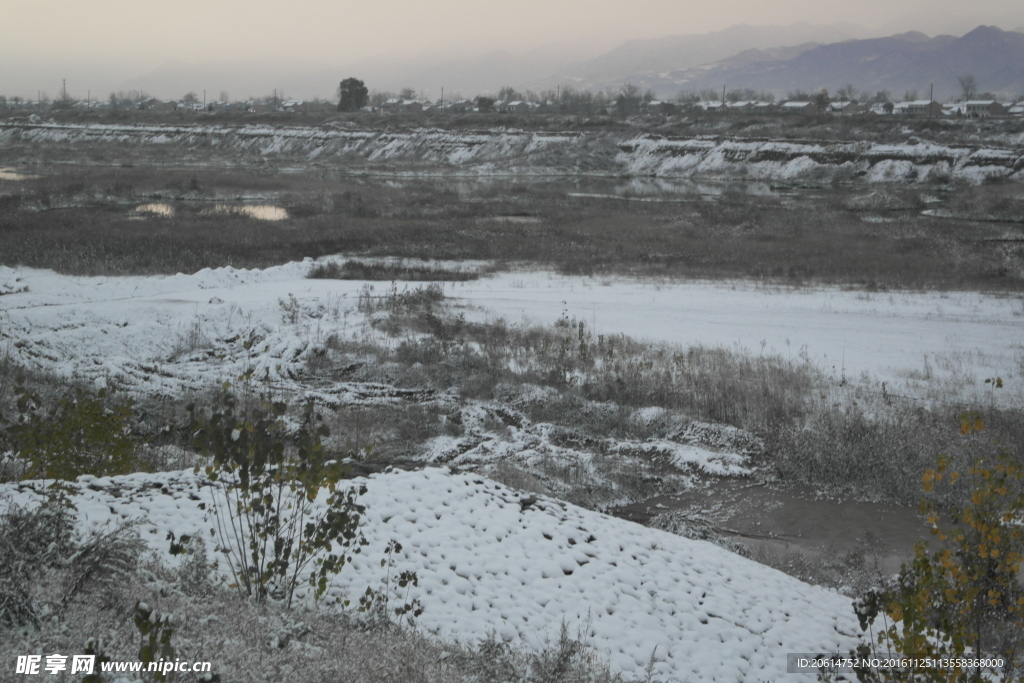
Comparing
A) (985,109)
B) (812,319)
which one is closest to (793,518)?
(812,319)

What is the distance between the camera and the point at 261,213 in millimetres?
37531

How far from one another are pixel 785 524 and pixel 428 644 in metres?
6.06

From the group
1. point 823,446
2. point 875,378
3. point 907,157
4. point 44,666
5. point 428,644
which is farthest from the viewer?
point 907,157

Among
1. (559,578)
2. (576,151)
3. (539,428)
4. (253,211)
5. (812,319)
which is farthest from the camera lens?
(576,151)

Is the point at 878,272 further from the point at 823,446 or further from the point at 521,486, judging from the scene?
the point at 521,486

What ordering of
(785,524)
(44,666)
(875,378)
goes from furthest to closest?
(875,378) < (785,524) < (44,666)

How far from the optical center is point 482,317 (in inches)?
728

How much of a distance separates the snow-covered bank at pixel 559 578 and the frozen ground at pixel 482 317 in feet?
20.7

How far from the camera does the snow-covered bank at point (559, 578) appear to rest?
6.43 metres

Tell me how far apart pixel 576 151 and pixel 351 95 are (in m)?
56.9

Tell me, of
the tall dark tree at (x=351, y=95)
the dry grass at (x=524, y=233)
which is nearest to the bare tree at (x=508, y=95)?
the tall dark tree at (x=351, y=95)

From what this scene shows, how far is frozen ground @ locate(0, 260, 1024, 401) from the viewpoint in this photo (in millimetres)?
14766

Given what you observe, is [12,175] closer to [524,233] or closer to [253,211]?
[253,211]

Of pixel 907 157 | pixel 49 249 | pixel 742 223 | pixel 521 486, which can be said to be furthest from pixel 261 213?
pixel 907 157
